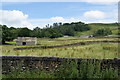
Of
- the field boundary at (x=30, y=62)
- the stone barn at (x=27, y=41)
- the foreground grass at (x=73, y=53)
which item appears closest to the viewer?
the field boundary at (x=30, y=62)

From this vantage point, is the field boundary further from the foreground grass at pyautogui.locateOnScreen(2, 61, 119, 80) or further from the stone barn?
the stone barn

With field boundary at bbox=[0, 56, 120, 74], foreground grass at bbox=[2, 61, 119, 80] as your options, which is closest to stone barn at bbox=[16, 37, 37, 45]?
field boundary at bbox=[0, 56, 120, 74]

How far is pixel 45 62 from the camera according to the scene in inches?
458

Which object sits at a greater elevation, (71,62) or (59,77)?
(71,62)

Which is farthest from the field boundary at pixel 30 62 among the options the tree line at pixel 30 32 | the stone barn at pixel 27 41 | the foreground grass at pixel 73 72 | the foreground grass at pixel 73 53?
the stone barn at pixel 27 41

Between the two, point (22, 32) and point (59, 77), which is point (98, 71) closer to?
point (59, 77)

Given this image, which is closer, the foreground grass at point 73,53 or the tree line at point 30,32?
the foreground grass at point 73,53

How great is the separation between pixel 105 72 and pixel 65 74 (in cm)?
200

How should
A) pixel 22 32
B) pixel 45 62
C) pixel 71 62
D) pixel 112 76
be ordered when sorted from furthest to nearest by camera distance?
1. pixel 22 32
2. pixel 45 62
3. pixel 71 62
4. pixel 112 76

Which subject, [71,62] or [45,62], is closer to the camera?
[71,62]

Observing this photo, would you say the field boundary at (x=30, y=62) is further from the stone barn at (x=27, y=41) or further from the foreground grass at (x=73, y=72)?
the stone barn at (x=27, y=41)

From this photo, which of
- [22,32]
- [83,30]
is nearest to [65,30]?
[83,30]

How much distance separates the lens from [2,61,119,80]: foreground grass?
10258mm

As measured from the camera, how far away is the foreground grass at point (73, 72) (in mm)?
10258
